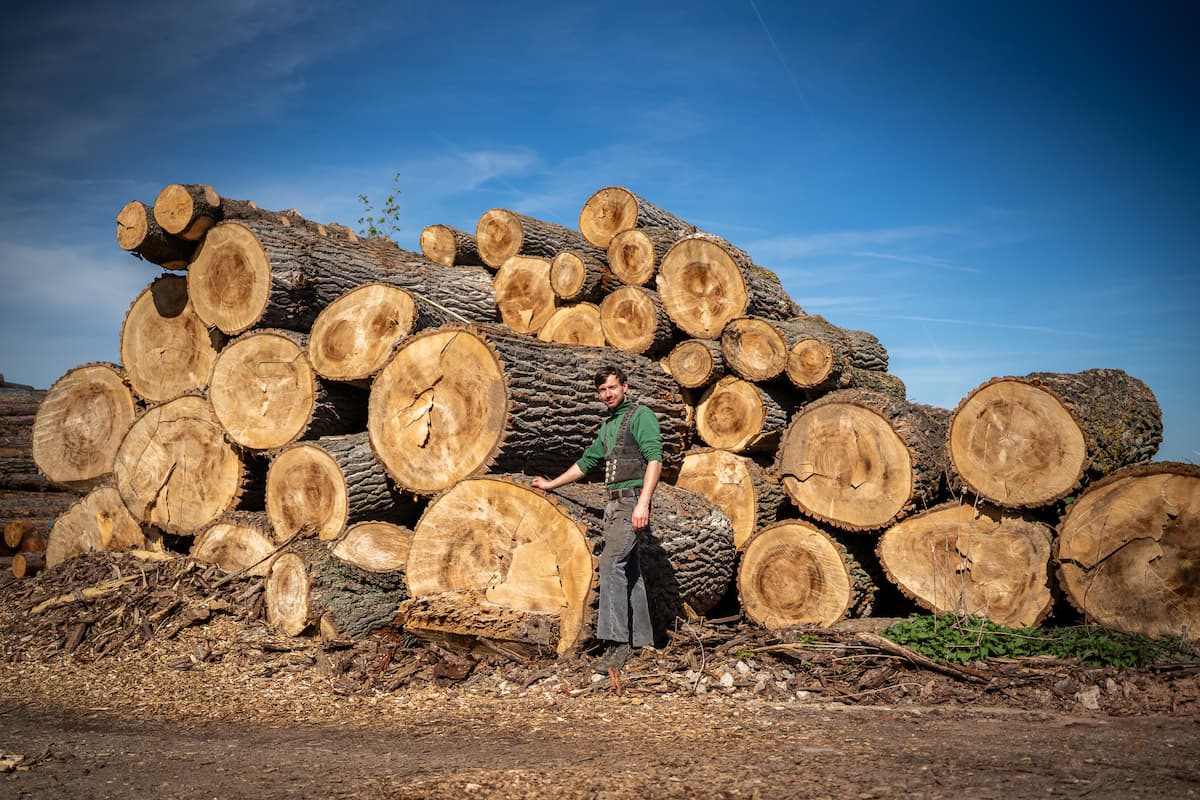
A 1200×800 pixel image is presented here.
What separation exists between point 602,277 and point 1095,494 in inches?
204

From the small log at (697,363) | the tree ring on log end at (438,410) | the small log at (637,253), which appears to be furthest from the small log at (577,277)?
the tree ring on log end at (438,410)

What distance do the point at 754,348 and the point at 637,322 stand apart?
1210 mm

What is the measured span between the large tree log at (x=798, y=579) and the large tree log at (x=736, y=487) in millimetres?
335

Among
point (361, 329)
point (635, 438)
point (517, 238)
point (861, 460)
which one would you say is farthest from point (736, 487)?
point (517, 238)

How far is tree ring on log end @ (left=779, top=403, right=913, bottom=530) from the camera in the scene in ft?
21.5

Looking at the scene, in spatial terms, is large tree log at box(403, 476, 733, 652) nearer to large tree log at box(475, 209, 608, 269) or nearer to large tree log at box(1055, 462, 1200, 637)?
large tree log at box(1055, 462, 1200, 637)

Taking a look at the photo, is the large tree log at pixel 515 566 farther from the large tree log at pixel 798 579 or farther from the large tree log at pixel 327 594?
the large tree log at pixel 798 579

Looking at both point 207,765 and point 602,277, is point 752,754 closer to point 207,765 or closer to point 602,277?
point 207,765

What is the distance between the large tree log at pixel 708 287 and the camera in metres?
8.28

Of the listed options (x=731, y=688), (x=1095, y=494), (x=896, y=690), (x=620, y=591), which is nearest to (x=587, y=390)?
(x=620, y=591)

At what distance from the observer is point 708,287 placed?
8.41 m

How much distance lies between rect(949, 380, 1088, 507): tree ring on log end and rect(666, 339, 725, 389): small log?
238cm

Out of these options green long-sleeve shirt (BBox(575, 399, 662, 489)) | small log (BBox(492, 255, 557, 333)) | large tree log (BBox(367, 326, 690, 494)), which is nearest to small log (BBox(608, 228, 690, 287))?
small log (BBox(492, 255, 557, 333))

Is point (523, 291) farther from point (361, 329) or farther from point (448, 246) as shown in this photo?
point (361, 329)
